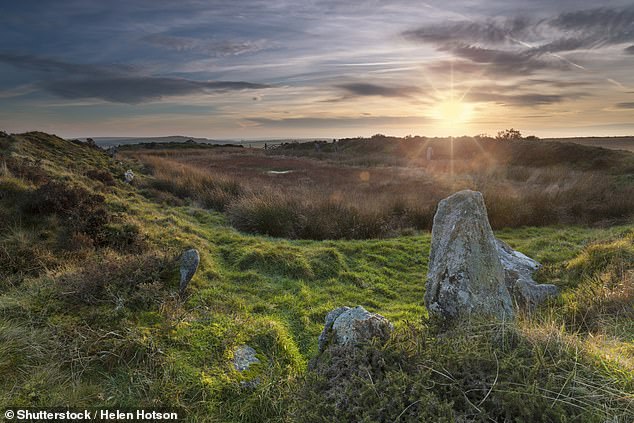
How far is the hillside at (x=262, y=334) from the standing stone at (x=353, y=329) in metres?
0.18

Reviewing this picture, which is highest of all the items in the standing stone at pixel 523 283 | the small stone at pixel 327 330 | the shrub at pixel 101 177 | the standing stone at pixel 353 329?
the shrub at pixel 101 177

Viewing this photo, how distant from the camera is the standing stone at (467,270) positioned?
13.6ft

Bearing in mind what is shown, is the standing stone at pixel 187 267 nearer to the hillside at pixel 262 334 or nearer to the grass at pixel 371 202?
the hillside at pixel 262 334

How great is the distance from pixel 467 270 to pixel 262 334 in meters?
2.68

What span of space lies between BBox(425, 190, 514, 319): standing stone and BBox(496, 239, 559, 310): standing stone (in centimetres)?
66

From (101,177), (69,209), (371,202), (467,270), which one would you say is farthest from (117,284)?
(101,177)

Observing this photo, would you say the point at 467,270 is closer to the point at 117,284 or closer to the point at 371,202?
the point at 117,284

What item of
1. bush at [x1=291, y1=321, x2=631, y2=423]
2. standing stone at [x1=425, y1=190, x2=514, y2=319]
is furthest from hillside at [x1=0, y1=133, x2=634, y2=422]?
standing stone at [x1=425, y1=190, x2=514, y2=319]

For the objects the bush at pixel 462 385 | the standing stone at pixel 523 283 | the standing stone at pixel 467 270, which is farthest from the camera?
the standing stone at pixel 523 283

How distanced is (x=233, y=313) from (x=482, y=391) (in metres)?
3.60

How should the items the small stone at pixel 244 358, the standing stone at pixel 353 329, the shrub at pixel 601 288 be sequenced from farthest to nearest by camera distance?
the shrub at pixel 601 288 → the small stone at pixel 244 358 → the standing stone at pixel 353 329

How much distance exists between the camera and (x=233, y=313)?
204 inches

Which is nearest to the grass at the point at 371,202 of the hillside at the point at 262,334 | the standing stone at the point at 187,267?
the hillside at the point at 262,334

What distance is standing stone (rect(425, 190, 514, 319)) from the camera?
4133 millimetres
